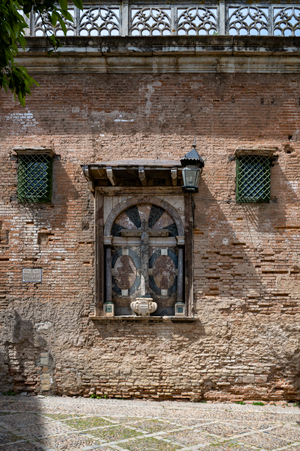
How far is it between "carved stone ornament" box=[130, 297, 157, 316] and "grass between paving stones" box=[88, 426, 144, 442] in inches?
84.0

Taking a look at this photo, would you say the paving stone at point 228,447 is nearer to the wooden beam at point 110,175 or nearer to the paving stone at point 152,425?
the paving stone at point 152,425

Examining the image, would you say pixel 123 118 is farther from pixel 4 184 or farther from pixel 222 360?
pixel 222 360

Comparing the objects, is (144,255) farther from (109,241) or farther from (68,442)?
(68,442)

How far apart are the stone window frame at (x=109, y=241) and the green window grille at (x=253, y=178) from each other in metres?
0.97

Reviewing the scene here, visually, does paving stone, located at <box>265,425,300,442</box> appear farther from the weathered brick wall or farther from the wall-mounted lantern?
the wall-mounted lantern

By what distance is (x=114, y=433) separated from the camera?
18.9ft

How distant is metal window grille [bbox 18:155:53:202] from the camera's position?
8.04m

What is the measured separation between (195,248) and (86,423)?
345 centimetres

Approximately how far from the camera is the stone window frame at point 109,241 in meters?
7.86

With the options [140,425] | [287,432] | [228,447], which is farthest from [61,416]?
[287,432]

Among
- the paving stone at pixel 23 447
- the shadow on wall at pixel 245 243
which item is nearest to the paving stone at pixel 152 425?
the paving stone at pixel 23 447

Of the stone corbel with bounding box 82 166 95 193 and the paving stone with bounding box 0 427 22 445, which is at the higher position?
the stone corbel with bounding box 82 166 95 193

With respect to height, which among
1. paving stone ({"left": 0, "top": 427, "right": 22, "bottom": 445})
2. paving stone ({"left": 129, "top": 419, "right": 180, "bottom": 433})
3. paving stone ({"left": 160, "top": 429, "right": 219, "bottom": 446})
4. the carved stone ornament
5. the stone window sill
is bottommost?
paving stone ({"left": 160, "top": 429, "right": 219, "bottom": 446})

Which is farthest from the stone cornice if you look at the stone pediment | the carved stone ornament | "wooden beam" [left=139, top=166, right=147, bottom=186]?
the carved stone ornament
